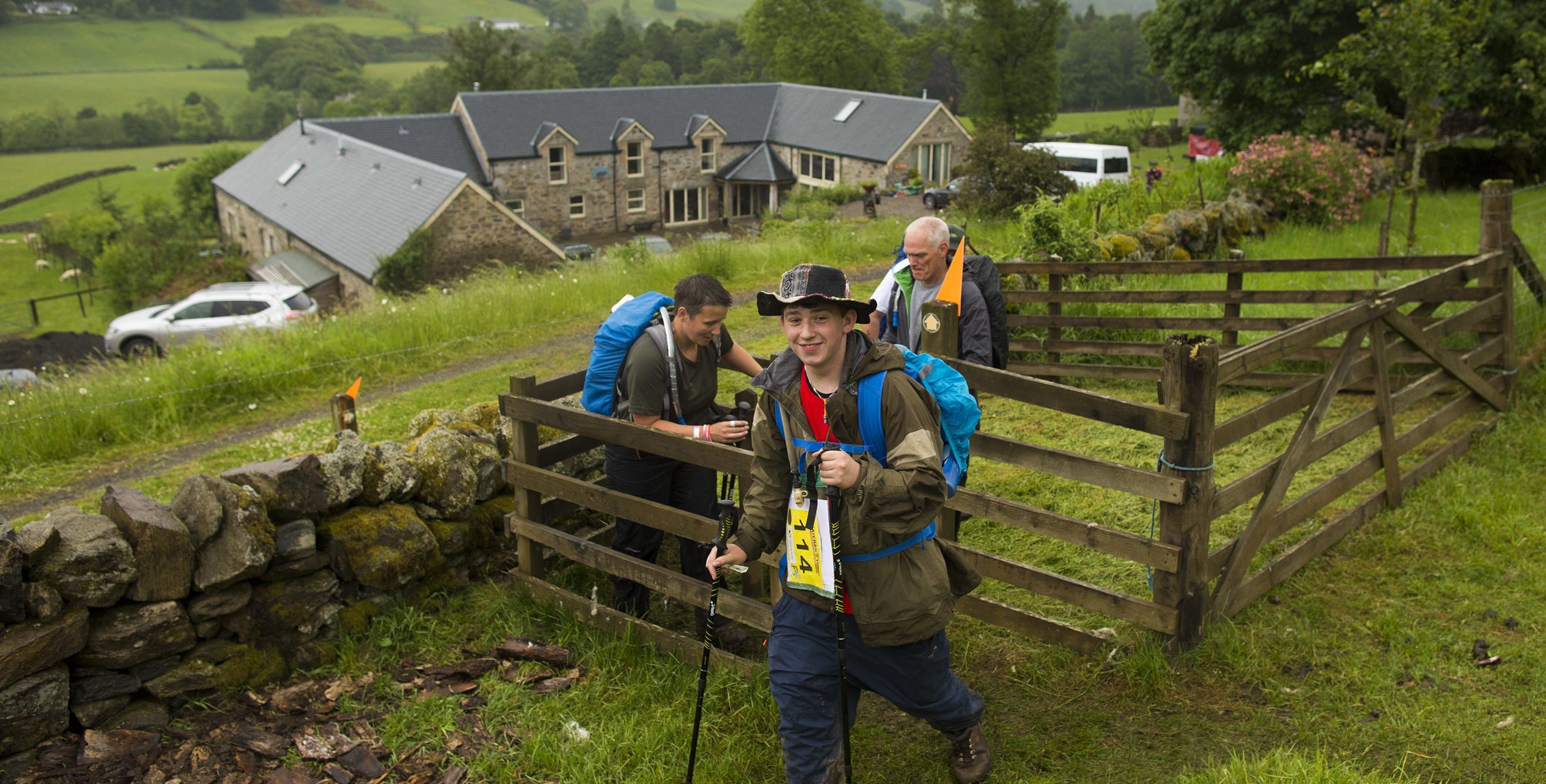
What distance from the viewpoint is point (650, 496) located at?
17.3 feet

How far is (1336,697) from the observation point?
4.47m

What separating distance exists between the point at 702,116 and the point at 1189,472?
2309 inches

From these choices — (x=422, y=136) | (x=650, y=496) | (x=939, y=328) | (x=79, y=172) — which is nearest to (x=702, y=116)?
(x=422, y=136)

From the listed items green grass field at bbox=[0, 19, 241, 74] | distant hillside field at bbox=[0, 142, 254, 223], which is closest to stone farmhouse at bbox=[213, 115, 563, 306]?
distant hillside field at bbox=[0, 142, 254, 223]

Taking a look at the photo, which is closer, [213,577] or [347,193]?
[213,577]

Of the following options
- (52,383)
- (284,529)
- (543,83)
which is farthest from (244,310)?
(543,83)

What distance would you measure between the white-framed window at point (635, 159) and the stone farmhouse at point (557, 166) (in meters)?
0.07

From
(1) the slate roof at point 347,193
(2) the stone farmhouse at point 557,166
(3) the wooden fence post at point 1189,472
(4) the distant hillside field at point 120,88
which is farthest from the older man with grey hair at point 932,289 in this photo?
(4) the distant hillside field at point 120,88

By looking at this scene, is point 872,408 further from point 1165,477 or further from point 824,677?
point 1165,477

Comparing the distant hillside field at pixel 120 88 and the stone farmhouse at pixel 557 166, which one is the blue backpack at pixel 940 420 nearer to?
the stone farmhouse at pixel 557 166

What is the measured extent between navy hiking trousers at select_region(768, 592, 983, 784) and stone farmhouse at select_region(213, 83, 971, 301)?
38.9 m

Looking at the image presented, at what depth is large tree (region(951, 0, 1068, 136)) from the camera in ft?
224

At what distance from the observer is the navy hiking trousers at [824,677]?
3637 millimetres

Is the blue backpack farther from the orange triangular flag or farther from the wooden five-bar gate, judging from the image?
the orange triangular flag
